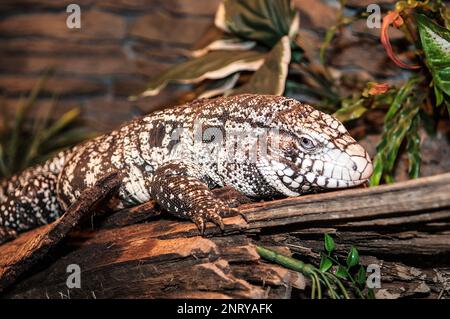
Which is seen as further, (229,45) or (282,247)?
(229,45)

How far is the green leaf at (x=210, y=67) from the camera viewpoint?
4.14 meters

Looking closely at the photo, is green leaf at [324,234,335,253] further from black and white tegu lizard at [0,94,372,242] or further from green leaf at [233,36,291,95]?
green leaf at [233,36,291,95]

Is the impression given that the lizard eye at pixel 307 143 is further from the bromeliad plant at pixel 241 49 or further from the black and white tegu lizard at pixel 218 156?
the bromeliad plant at pixel 241 49

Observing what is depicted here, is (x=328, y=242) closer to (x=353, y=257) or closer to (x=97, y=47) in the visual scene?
(x=353, y=257)

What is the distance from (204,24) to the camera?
6.41m

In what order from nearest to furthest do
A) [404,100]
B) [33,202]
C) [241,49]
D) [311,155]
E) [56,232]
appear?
[311,155] → [56,232] → [404,100] → [33,202] → [241,49]

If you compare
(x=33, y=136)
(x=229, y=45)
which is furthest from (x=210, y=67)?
(x=33, y=136)

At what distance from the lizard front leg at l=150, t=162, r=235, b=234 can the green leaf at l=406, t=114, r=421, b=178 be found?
149 centimetres

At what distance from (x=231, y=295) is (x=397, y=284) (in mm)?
962

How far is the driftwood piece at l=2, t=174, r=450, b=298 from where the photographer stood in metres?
2.44

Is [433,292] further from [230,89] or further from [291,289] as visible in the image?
[230,89]

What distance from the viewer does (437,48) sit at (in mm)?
3012

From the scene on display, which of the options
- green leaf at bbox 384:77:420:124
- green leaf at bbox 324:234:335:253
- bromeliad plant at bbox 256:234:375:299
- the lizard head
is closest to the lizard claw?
bromeliad plant at bbox 256:234:375:299

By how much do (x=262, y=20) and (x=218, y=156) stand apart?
62.5 inches
